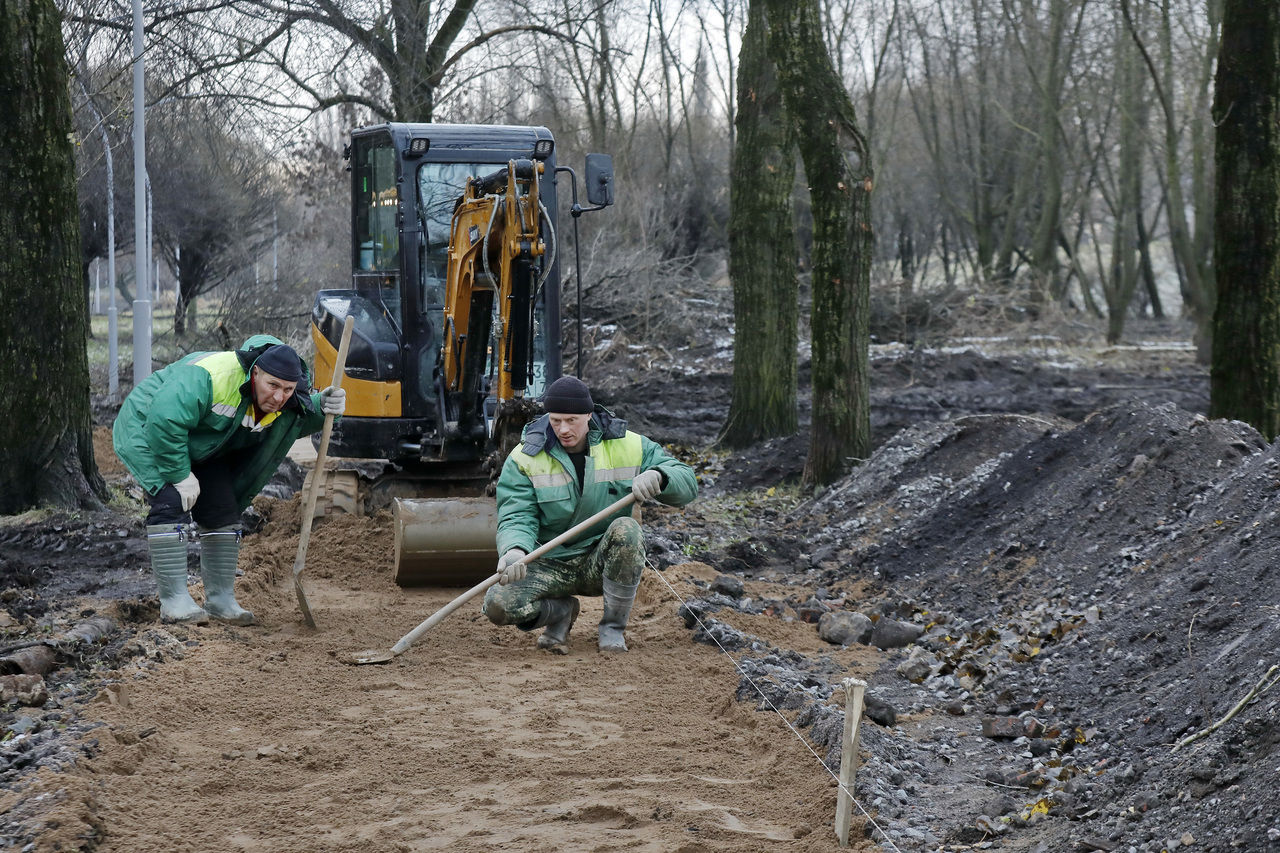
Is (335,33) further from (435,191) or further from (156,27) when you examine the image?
(435,191)

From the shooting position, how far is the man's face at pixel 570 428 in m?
6.32

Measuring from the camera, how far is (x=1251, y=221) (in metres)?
8.67

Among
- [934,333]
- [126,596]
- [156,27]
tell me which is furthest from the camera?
[934,333]

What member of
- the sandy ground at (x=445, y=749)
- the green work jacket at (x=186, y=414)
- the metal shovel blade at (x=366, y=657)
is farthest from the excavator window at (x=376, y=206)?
the metal shovel blade at (x=366, y=657)

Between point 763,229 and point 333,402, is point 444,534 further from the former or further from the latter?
point 763,229

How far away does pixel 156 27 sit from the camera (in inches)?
593

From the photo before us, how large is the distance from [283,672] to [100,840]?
2.18 m

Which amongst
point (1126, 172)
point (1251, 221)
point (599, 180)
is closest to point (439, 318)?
point (599, 180)

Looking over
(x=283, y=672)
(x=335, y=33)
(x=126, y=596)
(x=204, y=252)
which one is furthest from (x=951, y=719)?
(x=204, y=252)

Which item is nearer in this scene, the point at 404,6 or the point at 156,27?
the point at 156,27

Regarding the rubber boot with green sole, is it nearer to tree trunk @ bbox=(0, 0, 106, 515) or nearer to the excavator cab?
the excavator cab

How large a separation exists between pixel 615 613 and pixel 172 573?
2.39 meters

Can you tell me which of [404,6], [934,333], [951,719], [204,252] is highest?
[404,6]

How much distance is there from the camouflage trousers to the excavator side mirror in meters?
2.81
